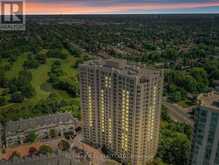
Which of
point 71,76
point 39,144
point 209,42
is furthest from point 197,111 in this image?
point 209,42

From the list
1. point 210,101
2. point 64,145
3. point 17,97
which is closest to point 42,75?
point 17,97

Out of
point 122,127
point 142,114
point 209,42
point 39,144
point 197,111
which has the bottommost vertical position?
point 39,144

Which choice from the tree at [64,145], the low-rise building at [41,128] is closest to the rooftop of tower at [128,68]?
the low-rise building at [41,128]

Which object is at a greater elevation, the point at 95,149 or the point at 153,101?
the point at 153,101

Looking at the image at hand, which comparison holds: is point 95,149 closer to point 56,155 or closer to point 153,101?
point 56,155

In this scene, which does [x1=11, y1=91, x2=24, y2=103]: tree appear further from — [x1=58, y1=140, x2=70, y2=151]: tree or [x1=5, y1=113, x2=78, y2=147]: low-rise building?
[x1=58, y1=140, x2=70, y2=151]: tree

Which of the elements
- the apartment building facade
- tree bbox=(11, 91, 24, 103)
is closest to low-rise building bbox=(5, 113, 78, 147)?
the apartment building facade

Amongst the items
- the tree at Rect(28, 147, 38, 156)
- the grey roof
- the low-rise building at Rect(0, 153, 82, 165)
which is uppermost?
the grey roof

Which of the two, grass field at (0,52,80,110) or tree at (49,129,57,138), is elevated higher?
grass field at (0,52,80,110)
